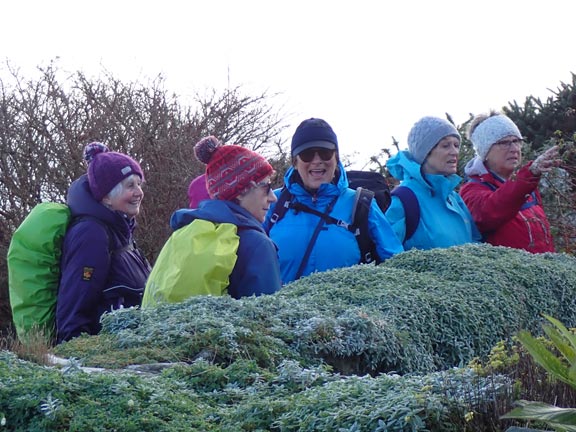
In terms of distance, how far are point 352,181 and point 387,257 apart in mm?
1020

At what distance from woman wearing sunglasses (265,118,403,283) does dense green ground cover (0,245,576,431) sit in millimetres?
461

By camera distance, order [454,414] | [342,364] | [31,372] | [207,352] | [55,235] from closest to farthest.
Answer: [454,414]
[31,372]
[207,352]
[342,364]
[55,235]

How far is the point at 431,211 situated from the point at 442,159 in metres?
0.40

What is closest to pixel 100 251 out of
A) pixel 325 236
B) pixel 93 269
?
pixel 93 269

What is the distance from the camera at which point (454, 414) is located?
3080 millimetres

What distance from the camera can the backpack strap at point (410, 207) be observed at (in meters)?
6.95

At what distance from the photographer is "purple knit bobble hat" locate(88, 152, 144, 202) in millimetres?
6207

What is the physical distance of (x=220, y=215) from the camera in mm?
5645

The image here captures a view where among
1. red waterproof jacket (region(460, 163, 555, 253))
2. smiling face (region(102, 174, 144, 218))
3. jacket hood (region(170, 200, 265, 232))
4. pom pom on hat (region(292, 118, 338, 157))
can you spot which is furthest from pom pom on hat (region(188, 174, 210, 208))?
red waterproof jacket (region(460, 163, 555, 253))

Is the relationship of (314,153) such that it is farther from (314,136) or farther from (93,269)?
(93,269)

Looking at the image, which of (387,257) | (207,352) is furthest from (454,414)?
(387,257)

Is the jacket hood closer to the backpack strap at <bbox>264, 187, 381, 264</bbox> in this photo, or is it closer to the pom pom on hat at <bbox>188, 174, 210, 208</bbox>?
the backpack strap at <bbox>264, 187, 381, 264</bbox>

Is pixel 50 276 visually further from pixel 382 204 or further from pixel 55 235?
pixel 382 204

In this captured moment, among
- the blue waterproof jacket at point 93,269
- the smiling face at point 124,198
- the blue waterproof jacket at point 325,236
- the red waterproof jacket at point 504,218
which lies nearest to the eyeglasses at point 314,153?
the blue waterproof jacket at point 325,236
